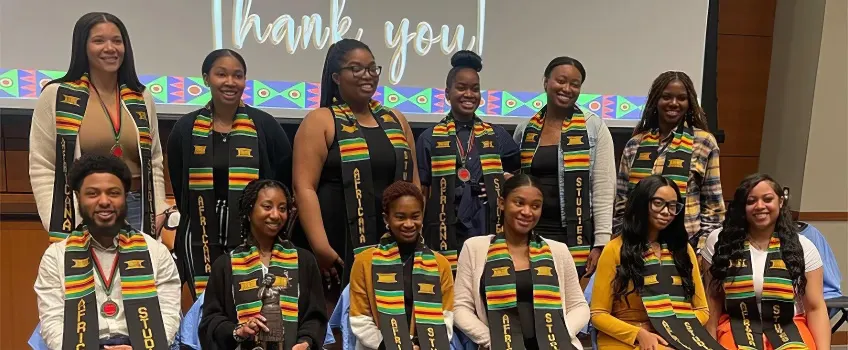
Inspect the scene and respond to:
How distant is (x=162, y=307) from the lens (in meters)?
2.15

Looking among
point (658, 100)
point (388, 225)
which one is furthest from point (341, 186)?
point (658, 100)

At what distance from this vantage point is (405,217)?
2256 mm

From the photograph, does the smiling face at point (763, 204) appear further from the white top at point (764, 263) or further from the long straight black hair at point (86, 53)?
the long straight black hair at point (86, 53)

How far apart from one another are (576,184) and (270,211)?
1207 millimetres

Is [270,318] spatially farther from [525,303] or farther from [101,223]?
[525,303]

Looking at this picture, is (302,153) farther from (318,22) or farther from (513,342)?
(318,22)

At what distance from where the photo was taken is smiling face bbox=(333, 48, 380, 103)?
2391mm

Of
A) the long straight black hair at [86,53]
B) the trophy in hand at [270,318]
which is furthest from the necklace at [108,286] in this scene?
the long straight black hair at [86,53]

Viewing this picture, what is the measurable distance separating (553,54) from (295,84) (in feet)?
4.76

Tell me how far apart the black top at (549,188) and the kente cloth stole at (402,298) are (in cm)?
60

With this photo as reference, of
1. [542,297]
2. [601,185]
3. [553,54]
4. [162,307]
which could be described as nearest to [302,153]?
[162,307]

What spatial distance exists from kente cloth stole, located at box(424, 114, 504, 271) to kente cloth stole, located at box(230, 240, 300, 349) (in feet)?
2.05

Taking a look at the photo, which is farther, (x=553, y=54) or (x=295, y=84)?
(x=553, y=54)

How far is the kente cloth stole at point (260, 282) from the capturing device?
2107 mm
